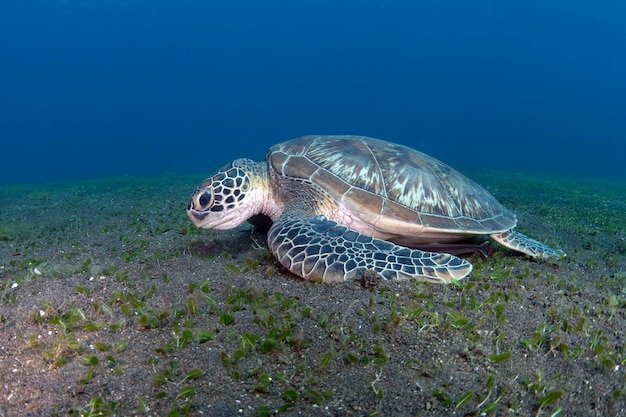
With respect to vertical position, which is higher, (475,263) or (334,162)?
(334,162)

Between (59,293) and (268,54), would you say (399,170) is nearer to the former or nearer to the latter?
(59,293)

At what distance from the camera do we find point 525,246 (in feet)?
15.9

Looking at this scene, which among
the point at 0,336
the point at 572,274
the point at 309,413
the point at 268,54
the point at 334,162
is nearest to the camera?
the point at 309,413

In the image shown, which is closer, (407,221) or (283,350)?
(283,350)

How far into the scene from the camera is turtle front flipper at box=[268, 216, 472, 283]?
3.49m

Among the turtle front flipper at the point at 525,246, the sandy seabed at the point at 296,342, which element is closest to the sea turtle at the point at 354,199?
the turtle front flipper at the point at 525,246

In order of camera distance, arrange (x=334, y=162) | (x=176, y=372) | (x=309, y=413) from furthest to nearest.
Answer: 1. (x=334, y=162)
2. (x=176, y=372)
3. (x=309, y=413)

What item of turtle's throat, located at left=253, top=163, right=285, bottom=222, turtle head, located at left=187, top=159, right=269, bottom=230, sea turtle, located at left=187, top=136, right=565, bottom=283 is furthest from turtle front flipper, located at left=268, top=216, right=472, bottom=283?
turtle's throat, located at left=253, top=163, right=285, bottom=222

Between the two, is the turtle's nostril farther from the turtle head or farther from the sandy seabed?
the sandy seabed

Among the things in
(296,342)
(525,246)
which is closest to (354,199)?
(525,246)

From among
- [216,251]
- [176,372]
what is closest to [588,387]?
[176,372]

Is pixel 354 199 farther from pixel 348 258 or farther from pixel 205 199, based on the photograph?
pixel 205 199

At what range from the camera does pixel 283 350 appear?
2.21 meters

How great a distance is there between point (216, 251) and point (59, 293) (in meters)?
1.96
